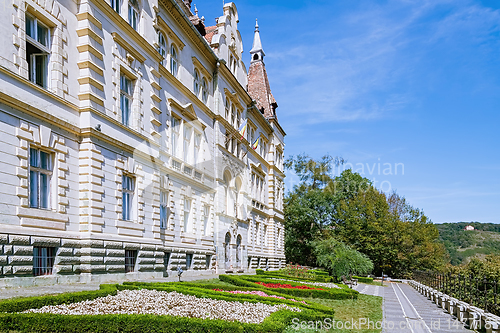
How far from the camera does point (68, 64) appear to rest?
1487 centimetres

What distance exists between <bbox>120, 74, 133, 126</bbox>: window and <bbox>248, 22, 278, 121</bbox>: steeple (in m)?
29.5

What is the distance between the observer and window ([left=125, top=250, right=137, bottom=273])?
17.1m

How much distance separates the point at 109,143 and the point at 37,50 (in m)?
4.20

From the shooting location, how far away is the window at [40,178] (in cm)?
1302

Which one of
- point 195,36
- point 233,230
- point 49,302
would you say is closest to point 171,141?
point 195,36

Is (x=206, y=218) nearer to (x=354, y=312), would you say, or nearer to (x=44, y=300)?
(x=354, y=312)

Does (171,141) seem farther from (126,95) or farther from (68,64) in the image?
(68,64)

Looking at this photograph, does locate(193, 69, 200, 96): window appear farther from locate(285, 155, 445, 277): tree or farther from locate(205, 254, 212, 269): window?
locate(285, 155, 445, 277): tree

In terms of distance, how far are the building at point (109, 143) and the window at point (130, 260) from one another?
0.07 m

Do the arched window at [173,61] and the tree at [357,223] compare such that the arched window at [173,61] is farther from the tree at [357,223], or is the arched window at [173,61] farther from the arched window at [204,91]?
the tree at [357,223]

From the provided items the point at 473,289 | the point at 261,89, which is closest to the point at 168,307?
the point at 473,289

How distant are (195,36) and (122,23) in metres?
8.76

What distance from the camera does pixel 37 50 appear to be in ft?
45.1

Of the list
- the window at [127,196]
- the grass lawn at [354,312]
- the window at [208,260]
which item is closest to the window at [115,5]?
the window at [127,196]
